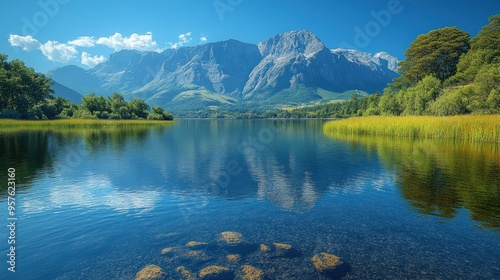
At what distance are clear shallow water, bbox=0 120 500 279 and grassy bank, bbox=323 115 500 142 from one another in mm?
22909

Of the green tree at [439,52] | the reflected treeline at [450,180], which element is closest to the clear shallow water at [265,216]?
the reflected treeline at [450,180]

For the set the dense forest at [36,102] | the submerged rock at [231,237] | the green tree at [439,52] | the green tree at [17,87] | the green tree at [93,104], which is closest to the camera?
the submerged rock at [231,237]

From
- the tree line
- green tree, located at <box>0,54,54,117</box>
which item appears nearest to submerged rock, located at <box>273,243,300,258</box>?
the tree line

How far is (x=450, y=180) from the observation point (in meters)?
24.8

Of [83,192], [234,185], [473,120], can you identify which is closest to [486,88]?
[473,120]

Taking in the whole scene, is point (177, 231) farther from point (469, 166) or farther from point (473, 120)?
point (473, 120)

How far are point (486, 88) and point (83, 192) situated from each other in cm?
8373

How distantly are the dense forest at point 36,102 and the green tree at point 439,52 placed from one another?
149m

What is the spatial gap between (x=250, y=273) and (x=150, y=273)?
3953 mm

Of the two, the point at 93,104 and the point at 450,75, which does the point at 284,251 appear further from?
the point at 93,104

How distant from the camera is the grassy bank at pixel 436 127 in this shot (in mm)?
49781

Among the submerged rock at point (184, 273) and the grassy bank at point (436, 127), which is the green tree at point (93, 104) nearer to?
the grassy bank at point (436, 127)

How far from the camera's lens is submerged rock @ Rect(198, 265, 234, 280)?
10750mm

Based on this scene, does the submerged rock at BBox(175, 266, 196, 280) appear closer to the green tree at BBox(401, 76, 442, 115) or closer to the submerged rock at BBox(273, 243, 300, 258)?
the submerged rock at BBox(273, 243, 300, 258)
